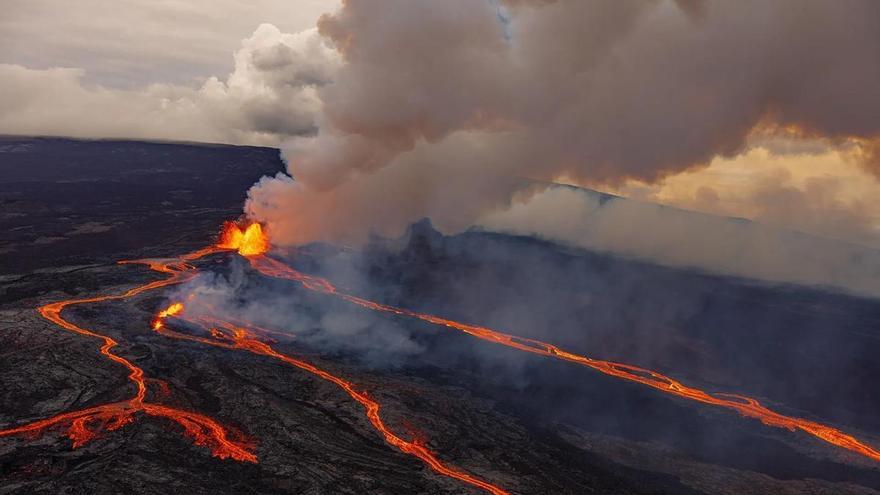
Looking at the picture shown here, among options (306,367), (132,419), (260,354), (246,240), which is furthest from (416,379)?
(246,240)

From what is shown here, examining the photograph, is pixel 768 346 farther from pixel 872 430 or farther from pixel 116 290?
pixel 116 290

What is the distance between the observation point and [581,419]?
31.9m

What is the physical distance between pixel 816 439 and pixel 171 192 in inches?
4702

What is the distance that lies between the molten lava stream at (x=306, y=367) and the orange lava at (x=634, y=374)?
14027 millimetres

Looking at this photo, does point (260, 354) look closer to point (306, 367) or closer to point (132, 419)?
point (306, 367)

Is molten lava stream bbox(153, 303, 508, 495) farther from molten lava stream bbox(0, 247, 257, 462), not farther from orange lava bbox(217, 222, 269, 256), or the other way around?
orange lava bbox(217, 222, 269, 256)

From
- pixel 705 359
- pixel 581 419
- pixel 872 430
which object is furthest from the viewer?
pixel 705 359

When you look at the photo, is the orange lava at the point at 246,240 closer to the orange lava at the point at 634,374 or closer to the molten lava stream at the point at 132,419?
the orange lava at the point at 634,374

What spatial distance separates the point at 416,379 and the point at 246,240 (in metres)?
43.1

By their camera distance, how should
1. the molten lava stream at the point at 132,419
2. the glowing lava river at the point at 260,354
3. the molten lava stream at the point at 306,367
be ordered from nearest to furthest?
1. the molten lava stream at the point at 132,419
2. the glowing lava river at the point at 260,354
3. the molten lava stream at the point at 306,367

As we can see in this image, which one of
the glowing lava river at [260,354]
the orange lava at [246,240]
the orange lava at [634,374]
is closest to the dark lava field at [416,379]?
the glowing lava river at [260,354]

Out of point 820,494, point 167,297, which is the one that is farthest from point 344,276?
point 820,494

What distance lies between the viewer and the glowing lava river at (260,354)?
75.6 ft

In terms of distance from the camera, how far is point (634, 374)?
4200 centimetres
